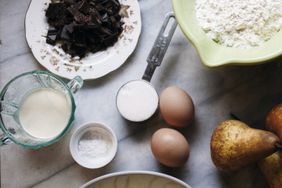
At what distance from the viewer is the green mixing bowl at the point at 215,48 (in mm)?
1039

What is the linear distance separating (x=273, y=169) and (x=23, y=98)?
2.13 ft

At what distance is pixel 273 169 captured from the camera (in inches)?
43.0

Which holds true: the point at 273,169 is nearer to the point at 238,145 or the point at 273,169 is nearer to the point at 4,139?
the point at 238,145

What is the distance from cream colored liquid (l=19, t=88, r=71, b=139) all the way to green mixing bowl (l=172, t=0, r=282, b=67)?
359mm

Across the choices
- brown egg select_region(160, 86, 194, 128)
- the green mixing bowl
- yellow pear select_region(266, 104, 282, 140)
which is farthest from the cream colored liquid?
yellow pear select_region(266, 104, 282, 140)

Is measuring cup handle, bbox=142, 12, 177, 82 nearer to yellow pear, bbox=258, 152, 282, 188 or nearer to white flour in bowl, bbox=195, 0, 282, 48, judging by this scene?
white flour in bowl, bbox=195, 0, 282, 48

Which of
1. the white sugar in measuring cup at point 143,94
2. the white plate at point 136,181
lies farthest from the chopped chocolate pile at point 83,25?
the white plate at point 136,181

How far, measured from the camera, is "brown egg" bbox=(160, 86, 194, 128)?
3.70 ft

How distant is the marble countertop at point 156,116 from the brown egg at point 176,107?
8 cm

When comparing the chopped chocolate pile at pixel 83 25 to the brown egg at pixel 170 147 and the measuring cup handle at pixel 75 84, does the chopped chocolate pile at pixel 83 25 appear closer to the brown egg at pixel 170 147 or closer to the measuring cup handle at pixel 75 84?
the measuring cup handle at pixel 75 84

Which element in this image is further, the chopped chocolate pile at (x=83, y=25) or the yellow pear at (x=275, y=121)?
the chopped chocolate pile at (x=83, y=25)

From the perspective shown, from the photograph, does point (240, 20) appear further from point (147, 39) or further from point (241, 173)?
point (241, 173)

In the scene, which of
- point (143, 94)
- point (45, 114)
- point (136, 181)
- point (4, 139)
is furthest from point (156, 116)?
point (4, 139)

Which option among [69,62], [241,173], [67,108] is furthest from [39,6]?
[241,173]
